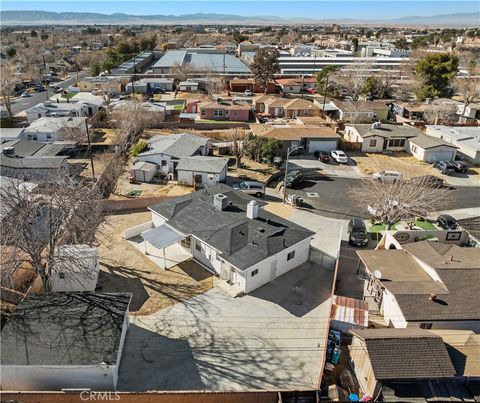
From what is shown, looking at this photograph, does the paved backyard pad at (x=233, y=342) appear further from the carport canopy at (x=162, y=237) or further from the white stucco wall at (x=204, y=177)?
the white stucco wall at (x=204, y=177)

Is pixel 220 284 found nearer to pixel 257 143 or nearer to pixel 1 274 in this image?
pixel 1 274

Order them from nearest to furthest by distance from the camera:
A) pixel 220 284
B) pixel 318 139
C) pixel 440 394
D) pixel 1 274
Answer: pixel 440 394, pixel 1 274, pixel 220 284, pixel 318 139

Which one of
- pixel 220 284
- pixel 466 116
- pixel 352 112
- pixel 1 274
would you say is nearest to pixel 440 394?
pixel 220 284

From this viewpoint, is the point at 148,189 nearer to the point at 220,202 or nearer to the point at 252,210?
the point at 220,202

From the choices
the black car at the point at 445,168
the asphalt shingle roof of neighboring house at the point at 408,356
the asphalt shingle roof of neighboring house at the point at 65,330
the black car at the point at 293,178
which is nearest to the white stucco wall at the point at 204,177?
the black car at the point at 293,178

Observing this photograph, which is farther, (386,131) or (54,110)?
(54,110)

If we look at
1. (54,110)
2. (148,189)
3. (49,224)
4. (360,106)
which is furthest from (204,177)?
(360,106)
